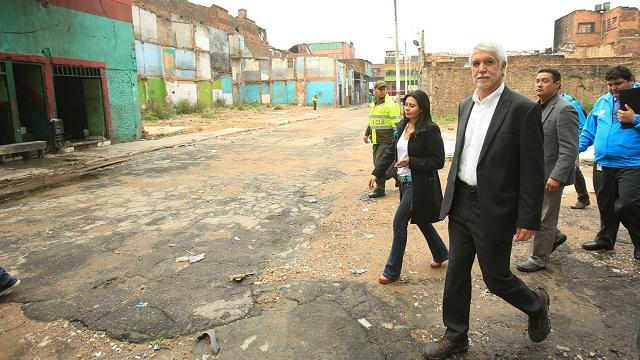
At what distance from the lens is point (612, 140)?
414 centimetres

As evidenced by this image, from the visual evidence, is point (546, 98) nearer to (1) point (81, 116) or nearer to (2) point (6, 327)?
(2) point (6, 327)

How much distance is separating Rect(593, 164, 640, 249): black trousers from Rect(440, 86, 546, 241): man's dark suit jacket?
2.28 m

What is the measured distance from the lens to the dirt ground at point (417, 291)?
114 inches

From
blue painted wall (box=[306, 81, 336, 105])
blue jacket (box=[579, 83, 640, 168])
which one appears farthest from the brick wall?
blue painted wall (box=[306, 81, 336, 105])

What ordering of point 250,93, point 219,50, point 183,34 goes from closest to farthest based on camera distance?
point 183,34 < point 219,50 < point 250,93

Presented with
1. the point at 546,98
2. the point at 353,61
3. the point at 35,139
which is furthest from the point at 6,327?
the point at 353,61

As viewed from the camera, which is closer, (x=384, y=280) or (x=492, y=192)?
(x=492, y=192)

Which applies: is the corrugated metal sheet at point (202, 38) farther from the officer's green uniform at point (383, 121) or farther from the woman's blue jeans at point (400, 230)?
the woman's blue jeans at point (400, 230)

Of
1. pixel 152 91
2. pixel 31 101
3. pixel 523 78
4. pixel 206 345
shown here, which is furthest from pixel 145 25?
pixel 206 345

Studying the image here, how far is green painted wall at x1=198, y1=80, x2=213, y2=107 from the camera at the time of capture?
123ft

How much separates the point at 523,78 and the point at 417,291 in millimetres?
19789

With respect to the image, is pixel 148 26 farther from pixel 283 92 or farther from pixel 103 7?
pixel 103 7

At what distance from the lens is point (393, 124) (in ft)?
21.8

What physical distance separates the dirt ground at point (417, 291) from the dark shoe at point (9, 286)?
0.18 m
